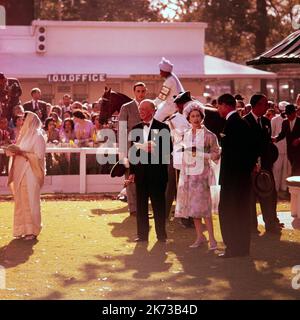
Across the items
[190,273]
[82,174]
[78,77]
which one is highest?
[78,77]

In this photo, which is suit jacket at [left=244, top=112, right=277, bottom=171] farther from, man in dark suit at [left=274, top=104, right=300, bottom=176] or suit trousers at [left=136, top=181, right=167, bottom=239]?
man in dark suit at [left=274, top=104, right=300, bottom=176]

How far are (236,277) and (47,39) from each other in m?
24.7

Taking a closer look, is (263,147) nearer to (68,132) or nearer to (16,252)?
(16,252)

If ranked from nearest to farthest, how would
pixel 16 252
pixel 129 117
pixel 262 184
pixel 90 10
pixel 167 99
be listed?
pixel 16 252, pixel 262 184, pixel 167 99, pixel 129 117, pixel 90 10

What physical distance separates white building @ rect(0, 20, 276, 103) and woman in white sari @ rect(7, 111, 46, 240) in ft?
64.0

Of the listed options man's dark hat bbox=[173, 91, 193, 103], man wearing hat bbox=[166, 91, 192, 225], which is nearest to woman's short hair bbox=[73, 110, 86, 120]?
man wearing hat bbox=[166, 91, 192, 225]

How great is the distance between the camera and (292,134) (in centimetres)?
1888

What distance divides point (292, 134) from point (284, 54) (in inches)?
263

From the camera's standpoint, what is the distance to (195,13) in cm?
5378

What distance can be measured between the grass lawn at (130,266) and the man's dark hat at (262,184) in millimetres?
654

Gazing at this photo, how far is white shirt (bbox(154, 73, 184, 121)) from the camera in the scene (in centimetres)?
1429

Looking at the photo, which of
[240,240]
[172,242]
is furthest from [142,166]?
[240,240]

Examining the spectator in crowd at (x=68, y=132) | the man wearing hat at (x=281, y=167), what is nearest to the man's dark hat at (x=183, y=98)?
the man wearing hat at (x=281, y=167)

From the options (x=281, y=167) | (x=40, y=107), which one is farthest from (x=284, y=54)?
(x=40, y=107)
